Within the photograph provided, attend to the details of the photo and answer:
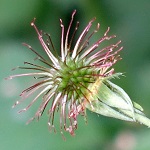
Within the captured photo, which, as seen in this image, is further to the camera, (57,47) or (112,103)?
(57,47)

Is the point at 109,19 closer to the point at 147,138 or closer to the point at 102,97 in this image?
the point at 147,138

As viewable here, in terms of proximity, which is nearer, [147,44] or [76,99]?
[76,99]

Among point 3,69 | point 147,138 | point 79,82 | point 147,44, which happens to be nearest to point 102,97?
point 79,82

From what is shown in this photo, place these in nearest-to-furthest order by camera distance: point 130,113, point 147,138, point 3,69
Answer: point 130,113
point 147,138
point 3,69

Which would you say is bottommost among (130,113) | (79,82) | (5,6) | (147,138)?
(147,138)

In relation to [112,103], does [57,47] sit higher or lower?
higher

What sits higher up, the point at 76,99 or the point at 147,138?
the point at 76,99

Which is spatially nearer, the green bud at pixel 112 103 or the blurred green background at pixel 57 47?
the green bud at pixel 112 103

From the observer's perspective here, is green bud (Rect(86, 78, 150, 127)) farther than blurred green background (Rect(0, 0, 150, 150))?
No
